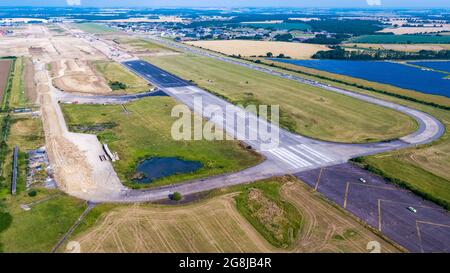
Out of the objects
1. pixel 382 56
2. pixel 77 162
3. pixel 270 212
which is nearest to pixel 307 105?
pixel 270 212

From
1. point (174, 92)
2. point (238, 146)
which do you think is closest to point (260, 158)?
point (238, 146)

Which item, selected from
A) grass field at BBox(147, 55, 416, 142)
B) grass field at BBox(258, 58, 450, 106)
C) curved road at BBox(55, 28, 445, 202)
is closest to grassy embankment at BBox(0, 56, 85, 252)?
curved road at BBox(55, 28, 445, 202)

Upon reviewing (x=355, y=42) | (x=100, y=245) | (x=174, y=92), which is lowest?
(x=100, y=245)

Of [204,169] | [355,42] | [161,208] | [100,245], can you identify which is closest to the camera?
[100,245]

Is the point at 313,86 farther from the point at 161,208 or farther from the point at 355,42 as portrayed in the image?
the point at 355,42

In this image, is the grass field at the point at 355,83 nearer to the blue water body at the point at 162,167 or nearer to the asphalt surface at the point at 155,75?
the asphalt surface at the point at 155,75

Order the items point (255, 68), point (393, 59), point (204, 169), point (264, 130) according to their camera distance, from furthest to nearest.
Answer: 1. point (393, 59)
2. point (255, 68)
3. point (264, 130)
4. point (204, 169)

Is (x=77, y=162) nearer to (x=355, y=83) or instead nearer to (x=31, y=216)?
(x=31, y=216)
